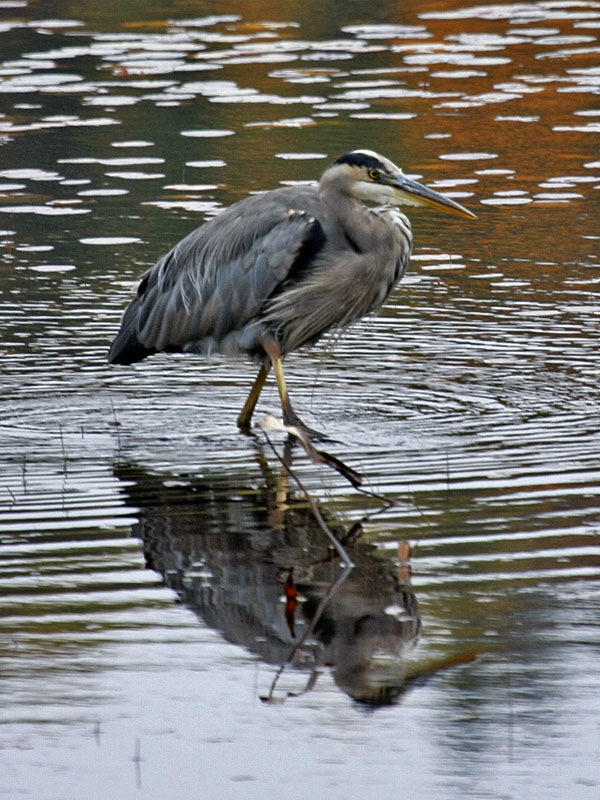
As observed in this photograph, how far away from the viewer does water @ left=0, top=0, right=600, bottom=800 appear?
452 cm

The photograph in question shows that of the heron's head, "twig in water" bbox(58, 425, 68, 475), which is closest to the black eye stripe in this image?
the heron's head

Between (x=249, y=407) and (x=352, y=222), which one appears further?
(x=249, y=407)

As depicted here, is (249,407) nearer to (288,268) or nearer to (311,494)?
(288,268)

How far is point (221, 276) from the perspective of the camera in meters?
8.44

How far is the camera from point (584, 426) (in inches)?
303

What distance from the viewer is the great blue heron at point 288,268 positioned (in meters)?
7.93

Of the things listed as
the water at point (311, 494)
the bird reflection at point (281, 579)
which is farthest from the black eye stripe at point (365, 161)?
the bird reflection at point (281, 579)

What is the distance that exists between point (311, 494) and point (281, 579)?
115 cm

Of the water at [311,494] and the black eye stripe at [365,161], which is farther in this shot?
the black eye stripe at [365,161]

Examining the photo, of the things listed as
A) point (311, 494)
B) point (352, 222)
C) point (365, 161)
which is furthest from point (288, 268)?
point (311, 494)

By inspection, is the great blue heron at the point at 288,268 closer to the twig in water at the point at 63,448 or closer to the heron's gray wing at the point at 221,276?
the heron's gray wing at the point at 221,276

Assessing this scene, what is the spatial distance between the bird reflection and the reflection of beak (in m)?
1.53

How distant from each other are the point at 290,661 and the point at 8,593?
1214 millimetres

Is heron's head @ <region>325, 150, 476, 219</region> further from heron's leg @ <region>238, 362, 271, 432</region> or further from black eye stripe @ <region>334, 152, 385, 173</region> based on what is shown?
heron's leg @ <region>238, 362, 271, 432</region>
